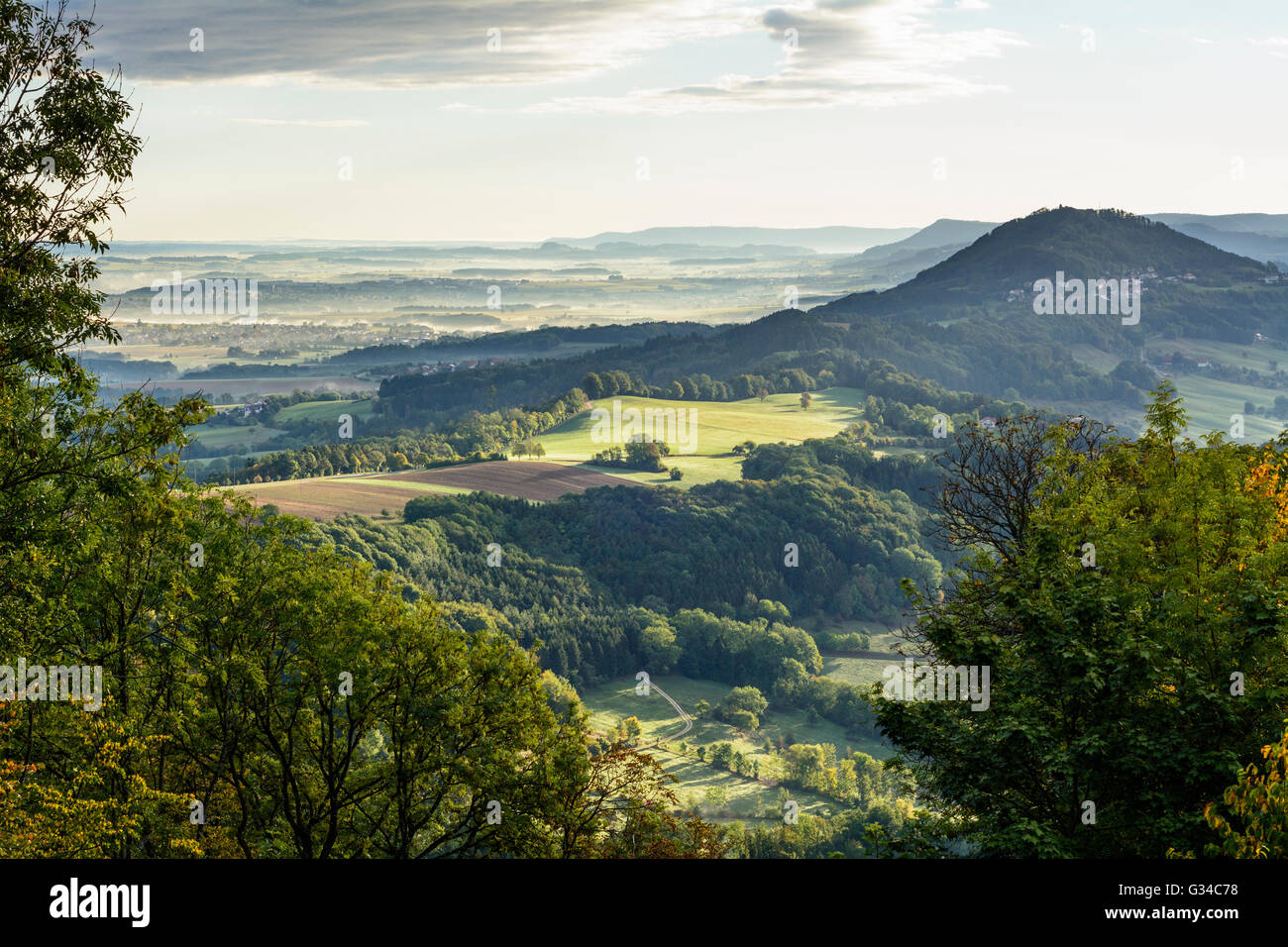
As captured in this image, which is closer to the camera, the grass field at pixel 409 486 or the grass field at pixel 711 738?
the grass field at pixel 711 738

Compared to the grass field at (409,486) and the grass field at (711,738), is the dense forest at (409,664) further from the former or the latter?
the grass field at (409,486)

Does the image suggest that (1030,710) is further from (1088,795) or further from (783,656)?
(783,656)

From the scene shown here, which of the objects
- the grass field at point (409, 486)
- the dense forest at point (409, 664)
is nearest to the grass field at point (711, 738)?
the grass field at point (409, 486)

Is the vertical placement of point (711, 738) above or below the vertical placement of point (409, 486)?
below

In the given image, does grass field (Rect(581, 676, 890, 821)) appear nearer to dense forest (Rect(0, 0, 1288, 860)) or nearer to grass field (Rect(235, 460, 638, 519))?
grass field (Rect(235, 460, 638, 519))

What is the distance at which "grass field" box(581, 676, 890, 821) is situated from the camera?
305 ft

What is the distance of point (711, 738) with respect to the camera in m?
117

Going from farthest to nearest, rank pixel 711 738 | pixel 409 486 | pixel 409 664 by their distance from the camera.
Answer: pixel 409 486, pixel 711 738, pixel 409 664

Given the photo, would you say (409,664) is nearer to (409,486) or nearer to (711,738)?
(711,738)

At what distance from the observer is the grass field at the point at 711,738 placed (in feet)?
305

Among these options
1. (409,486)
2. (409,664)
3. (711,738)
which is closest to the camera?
(409,664)

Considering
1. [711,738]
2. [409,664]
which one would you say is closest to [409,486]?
[711,738]

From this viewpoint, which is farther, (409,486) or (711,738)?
(409,486)
